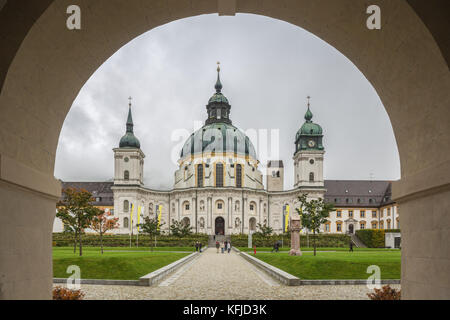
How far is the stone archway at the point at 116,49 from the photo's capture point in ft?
20.6

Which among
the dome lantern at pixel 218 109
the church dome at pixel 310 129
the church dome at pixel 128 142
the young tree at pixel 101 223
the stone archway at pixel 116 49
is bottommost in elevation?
the young tree at pixel 101 223

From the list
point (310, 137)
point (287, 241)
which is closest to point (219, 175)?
point (310, 137)

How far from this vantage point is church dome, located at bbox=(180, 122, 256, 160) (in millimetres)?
101625

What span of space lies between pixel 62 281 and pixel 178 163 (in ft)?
300

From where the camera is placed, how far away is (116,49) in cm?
870

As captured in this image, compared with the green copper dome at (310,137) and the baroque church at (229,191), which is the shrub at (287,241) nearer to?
the baroque church at (229,191)

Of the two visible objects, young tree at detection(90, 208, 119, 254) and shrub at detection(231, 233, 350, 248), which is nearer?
young tree at detection(90, 208, 119, 254)

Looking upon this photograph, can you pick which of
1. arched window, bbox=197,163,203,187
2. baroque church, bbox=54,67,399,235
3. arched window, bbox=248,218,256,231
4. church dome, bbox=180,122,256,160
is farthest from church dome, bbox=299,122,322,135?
arched window, bbox=197,163,203,187

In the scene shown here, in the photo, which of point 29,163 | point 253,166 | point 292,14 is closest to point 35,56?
point 29,163

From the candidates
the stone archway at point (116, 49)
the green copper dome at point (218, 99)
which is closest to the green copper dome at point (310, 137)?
the green copper dome at point (218, 99)

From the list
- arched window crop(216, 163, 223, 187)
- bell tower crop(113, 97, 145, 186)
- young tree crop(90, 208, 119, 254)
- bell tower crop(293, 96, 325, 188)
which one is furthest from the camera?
bell tower crop(293, 96, 325, 188)

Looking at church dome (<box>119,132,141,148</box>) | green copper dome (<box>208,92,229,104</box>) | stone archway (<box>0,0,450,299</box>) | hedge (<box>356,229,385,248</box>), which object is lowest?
hedge (<box>356,229,385,248</box>)

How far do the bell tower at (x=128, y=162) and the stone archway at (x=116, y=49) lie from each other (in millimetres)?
91022

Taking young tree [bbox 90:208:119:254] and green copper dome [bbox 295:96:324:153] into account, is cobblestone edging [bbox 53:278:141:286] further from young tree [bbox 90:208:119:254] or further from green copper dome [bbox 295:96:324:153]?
green copper dome [bbox 295:96:324:153]
